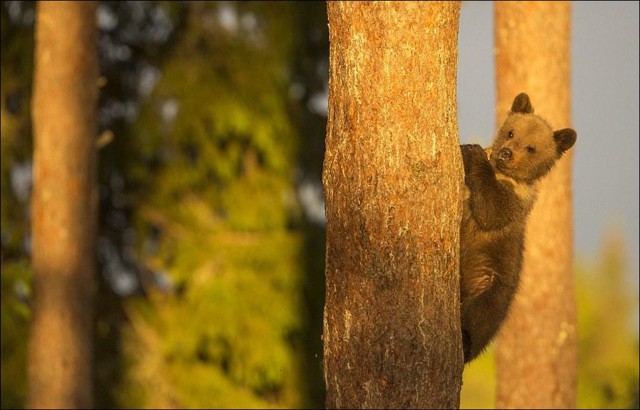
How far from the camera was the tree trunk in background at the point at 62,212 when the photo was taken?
1199 centimetres

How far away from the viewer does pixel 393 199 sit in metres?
5.59

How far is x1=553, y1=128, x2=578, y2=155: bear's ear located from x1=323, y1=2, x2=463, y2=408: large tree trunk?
2.21m

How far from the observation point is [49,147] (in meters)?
12.1

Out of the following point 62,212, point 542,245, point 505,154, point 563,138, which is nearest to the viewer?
point 505,154

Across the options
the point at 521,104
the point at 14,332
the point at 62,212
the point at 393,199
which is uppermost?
the point at 521,104

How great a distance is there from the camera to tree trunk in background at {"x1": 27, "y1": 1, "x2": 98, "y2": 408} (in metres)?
12.0

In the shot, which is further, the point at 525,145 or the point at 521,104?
the point at 521,104

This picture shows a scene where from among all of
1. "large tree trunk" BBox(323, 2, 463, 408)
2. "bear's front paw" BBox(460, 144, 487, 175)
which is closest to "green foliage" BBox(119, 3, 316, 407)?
"bear's front paw" BBox(460, 144, 487, 175)

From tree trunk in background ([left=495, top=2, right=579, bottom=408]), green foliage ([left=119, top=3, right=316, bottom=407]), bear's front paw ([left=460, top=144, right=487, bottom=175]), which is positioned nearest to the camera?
bear's front paw ([left=460, top=144, right=487, bottom=175])

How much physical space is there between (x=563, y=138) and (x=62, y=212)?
228 inches

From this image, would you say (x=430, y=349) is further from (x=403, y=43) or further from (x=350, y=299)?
(x=403, y=43)

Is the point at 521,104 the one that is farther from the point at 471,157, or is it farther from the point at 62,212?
the point at 62,212

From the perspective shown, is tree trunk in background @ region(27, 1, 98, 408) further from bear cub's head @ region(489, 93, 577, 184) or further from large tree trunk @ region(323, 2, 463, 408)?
large tree trunk @ region(323, 2, 463, 408)

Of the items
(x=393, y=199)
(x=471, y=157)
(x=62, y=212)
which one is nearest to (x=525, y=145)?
(x=471, y=157)
